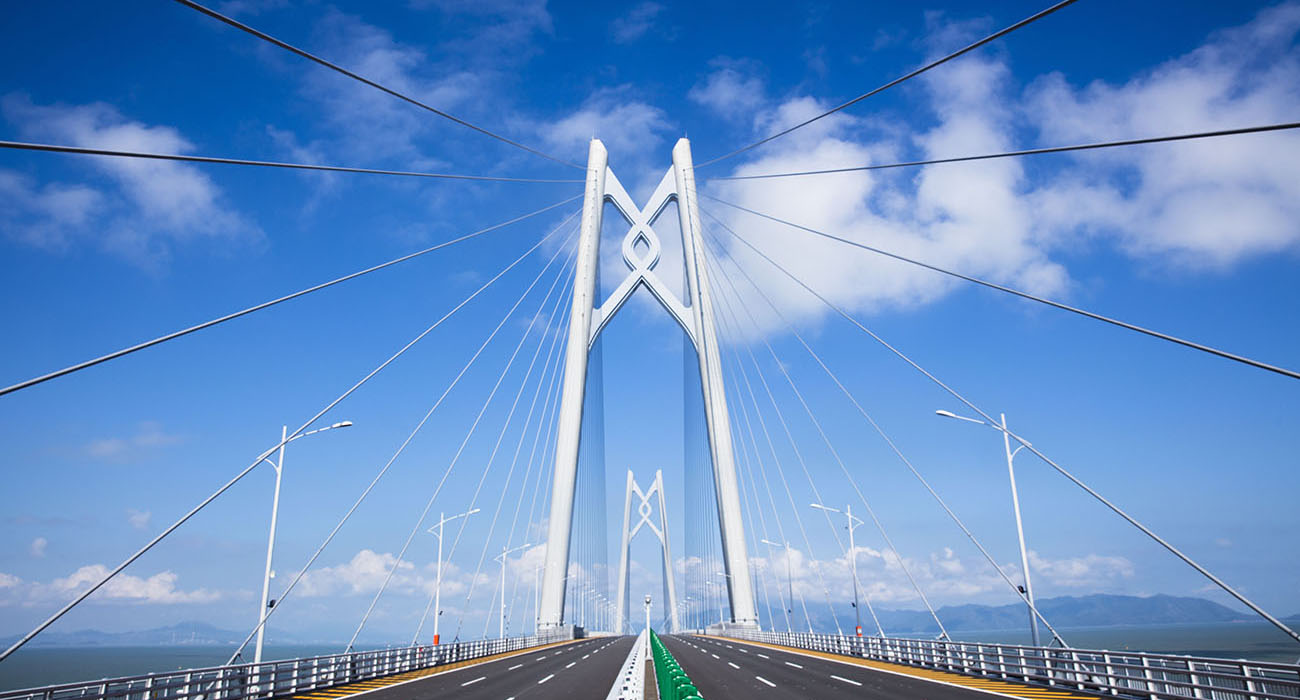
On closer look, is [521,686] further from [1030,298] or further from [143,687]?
[1030,298]

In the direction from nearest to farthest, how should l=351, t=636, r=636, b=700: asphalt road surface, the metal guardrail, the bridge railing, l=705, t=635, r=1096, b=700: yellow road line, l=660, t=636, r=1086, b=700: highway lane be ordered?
1. the metal guardrail
2. the bridge railing
3. l=660, t=636, r=1086, b=700: highway lane
4. l=705, t=635, r=1096, b=700: yellow road line
5. l=351, t=636, r=636, b=700: asphalt road surface

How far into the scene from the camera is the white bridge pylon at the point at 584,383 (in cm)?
3759

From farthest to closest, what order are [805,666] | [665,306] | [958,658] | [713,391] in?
1. [665,306]
2. [713,391]
3. [805,666]
4. [958,658]

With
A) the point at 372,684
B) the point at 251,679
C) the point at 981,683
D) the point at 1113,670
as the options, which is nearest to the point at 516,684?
the point at 372,684

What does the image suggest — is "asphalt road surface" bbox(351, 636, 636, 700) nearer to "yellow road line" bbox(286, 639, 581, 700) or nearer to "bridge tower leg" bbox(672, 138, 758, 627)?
"yellow road line" bbox(286, 639, 581, 700)

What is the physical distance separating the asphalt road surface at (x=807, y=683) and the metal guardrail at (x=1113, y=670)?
2.24 metres

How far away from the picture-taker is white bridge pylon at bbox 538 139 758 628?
3759 centimetres

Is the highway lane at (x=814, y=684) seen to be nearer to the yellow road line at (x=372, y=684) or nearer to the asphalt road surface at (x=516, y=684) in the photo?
the asphalt road surface at (x=516, y=684)

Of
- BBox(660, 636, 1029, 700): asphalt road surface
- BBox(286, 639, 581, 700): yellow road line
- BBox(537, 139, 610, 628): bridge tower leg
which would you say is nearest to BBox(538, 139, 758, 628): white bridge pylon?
BBox(537, 139, 610, 628): bridge tower leg

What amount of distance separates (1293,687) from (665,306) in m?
33.0

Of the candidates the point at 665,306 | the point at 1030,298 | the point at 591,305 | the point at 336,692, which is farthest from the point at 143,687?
the point at 665,306

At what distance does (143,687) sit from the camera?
47.8 feet

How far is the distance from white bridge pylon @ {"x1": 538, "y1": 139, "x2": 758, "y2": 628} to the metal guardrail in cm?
977

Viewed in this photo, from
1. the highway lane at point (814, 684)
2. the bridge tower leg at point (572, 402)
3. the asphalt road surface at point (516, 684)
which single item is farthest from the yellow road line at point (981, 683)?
the bridge tower leg at point (572, 402)
